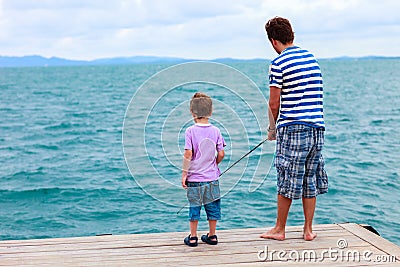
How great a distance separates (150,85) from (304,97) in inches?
42.1

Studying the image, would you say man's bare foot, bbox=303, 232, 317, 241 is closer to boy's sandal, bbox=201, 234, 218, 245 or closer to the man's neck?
boy's sandal, bbox=201, 234, 218, 245

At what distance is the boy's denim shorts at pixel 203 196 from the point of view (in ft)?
13.3

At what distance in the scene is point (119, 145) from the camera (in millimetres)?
16547

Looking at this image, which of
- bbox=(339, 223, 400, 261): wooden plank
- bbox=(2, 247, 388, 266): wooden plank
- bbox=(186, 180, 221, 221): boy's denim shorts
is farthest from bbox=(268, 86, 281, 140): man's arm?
bbox=(339, 223, 400, 261): wooden plank

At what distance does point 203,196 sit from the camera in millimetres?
4082

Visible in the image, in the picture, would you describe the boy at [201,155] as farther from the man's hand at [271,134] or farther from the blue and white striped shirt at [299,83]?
the blue and white striped shirt at [299,83]

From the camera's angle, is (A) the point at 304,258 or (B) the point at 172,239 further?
(B) the point at 172,239

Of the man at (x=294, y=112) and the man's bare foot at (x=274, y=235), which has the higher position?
the man at (x=294, y=112)

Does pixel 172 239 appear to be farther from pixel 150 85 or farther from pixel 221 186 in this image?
pixel 150 85

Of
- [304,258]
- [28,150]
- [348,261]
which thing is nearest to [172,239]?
[304,258]

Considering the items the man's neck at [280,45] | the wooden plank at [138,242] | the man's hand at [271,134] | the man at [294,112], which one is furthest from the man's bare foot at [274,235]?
the man's neck at [280,45]

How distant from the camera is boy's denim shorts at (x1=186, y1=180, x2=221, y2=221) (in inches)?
160

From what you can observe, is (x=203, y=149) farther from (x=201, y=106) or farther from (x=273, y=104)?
(x=273, y=104)

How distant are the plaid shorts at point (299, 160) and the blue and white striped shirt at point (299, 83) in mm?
74
